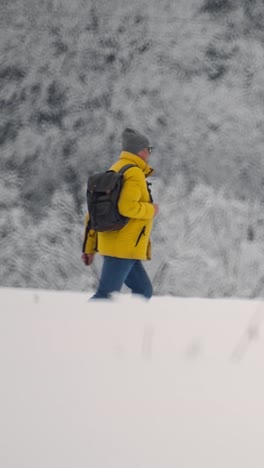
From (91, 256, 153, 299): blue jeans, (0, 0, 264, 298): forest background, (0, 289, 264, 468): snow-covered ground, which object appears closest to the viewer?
(0, 289, 264, 468): snow-covered ground

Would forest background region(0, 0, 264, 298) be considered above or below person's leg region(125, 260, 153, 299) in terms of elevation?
above

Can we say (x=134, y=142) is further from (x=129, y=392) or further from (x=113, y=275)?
(x=129, y=392)

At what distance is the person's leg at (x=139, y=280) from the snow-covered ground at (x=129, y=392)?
838mm

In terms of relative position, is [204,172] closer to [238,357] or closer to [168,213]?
[168,213]

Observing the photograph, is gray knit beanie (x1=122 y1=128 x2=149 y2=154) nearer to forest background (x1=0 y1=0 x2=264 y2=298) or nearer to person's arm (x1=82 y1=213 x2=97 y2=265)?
person's arm (x1=82 y1=213 x2=97 y2=265)

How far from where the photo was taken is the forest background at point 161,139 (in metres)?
7.39

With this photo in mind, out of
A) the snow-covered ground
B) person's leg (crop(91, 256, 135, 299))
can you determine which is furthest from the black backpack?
the snow-covered ground

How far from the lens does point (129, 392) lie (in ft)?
8.19

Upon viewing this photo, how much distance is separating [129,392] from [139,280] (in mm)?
2292

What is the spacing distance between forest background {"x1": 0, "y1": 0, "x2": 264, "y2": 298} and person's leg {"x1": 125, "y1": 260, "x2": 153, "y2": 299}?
2544 mm

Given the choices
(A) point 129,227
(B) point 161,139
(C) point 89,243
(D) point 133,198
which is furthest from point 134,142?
(B) point 161,139

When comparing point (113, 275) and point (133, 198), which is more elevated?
point (133, 198)

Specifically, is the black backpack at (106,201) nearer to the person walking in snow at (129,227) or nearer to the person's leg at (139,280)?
the person walking in snow at (129,227)

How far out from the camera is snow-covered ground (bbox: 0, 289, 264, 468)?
202 centimetres
